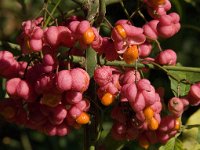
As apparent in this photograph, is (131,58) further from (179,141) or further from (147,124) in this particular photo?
(179,141)

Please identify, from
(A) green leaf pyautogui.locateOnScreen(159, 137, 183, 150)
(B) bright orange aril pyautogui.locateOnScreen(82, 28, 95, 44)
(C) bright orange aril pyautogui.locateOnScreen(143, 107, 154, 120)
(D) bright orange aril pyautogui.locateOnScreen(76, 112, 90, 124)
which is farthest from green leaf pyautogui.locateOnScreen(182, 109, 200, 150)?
(B) bright orange aril pyautogui.locateOnScreen(82, 28, 95, 44)

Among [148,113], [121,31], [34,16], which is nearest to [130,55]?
[121,31]

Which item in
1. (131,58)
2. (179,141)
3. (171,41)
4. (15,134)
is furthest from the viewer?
(15,134)

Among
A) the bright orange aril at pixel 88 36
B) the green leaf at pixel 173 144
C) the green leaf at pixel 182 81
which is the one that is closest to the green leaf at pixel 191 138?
the green leaf at pixel 173 144

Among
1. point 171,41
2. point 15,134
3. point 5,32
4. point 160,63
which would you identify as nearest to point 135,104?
point 160,63

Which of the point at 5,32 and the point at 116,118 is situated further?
the point at 5,32

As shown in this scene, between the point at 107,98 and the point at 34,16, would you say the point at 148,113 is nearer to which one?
the point at 107,98
